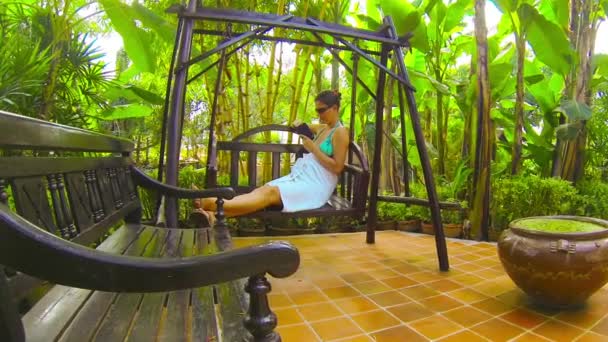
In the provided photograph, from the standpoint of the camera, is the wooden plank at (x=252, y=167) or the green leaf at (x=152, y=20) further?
the wooden plank at (x=252, y=167)

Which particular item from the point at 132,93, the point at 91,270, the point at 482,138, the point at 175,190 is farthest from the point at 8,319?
the point at 482,138

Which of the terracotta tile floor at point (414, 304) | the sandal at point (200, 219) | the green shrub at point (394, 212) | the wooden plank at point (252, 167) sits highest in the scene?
the wooden plank at point (252, 167)

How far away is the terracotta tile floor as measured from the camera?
151 centimetres

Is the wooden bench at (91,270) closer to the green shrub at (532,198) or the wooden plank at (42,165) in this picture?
the wooden plank at (42,165)

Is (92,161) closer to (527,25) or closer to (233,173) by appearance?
(233,173)

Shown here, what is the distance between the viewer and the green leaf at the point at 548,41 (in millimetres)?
2814

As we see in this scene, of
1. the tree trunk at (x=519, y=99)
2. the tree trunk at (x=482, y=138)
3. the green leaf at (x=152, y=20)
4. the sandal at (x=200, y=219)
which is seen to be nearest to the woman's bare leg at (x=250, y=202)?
the sandal at (x=200, y=219)

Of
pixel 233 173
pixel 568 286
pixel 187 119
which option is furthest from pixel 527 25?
pixel 187 119

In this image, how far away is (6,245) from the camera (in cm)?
53

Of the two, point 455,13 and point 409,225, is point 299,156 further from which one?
point 455,13

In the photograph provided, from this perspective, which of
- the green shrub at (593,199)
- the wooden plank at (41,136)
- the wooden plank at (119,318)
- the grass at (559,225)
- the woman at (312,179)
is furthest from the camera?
the green shrub at (593,199)

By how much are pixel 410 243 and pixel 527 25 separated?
2002 millimetres

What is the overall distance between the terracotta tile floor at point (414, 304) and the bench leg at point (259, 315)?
79 centimetres

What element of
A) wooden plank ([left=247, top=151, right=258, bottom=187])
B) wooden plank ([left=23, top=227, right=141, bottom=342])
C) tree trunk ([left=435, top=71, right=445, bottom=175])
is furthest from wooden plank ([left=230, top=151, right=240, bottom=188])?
tree trunk ([left=435, top=71, right=445, bottom=175])
